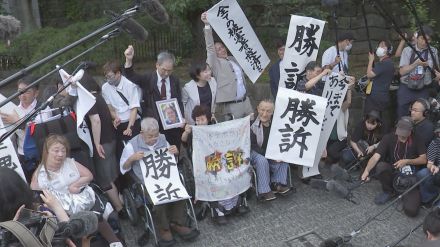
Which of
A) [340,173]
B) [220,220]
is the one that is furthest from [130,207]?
[340,173]

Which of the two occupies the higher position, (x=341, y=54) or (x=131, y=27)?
(x=131, y=27)

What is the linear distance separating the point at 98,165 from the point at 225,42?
247 centimetres

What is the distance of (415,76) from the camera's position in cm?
677

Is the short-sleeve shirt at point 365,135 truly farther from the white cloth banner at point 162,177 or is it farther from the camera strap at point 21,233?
the camera strap at point 21,233

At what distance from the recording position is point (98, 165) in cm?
529

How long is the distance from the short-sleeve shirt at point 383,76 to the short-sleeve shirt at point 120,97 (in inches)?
140

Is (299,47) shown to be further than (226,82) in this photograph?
Yes

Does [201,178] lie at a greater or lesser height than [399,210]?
greater

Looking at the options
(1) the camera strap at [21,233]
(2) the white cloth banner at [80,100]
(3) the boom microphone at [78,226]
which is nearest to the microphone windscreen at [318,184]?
(2) the white cloth banner at [80,100]

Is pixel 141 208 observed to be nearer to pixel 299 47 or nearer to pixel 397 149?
pixel 299 47

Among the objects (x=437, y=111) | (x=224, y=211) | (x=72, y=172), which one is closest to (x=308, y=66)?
(x=437, y=111)

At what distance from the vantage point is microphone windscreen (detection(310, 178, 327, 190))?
6.27 m

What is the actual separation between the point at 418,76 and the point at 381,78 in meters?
0.51

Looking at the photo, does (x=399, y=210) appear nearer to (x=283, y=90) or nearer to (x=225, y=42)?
(x=283, y=90)
